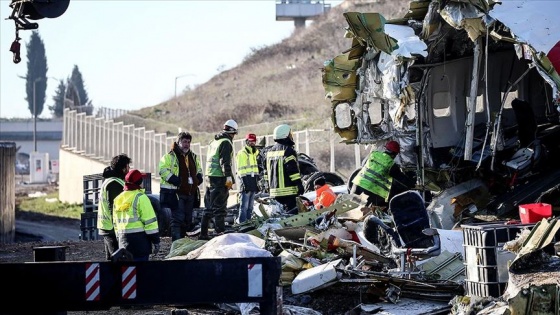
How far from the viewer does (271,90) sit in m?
72.6

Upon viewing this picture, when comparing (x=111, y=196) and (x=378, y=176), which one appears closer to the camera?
(x=111, y=196)

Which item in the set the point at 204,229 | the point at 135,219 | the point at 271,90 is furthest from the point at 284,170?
the point at 271,90

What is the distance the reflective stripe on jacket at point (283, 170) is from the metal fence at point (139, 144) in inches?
618

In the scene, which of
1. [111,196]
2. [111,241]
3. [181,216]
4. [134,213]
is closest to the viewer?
[134,213]

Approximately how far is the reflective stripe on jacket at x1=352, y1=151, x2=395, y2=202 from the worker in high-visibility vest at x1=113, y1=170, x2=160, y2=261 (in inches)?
231

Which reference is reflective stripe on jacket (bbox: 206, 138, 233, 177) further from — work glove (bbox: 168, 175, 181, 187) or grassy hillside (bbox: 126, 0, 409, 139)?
grassy hillside (bbox: 126, 0, 409, 139)

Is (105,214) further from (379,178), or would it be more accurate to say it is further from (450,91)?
(450,91)

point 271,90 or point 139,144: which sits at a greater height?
point 271,90

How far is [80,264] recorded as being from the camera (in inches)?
388

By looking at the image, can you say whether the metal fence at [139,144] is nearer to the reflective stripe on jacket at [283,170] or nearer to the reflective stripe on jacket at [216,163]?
the reflective stripe on jacket at [283,170]

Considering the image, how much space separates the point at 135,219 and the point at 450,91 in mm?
10007

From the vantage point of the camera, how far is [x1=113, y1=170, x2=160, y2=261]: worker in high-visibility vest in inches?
472

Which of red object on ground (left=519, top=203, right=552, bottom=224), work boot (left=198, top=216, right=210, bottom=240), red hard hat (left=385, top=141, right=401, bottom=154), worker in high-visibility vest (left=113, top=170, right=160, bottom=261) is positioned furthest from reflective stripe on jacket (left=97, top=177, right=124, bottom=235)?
red hard hat (left=385, top=141, right=401, bottom=154)

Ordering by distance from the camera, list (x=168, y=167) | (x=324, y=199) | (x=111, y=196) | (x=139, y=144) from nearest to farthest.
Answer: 1. (x=111, y=196)
2. (x=168, y=167)
3. (x=324, y=199)
4. (x=139, y=144)
